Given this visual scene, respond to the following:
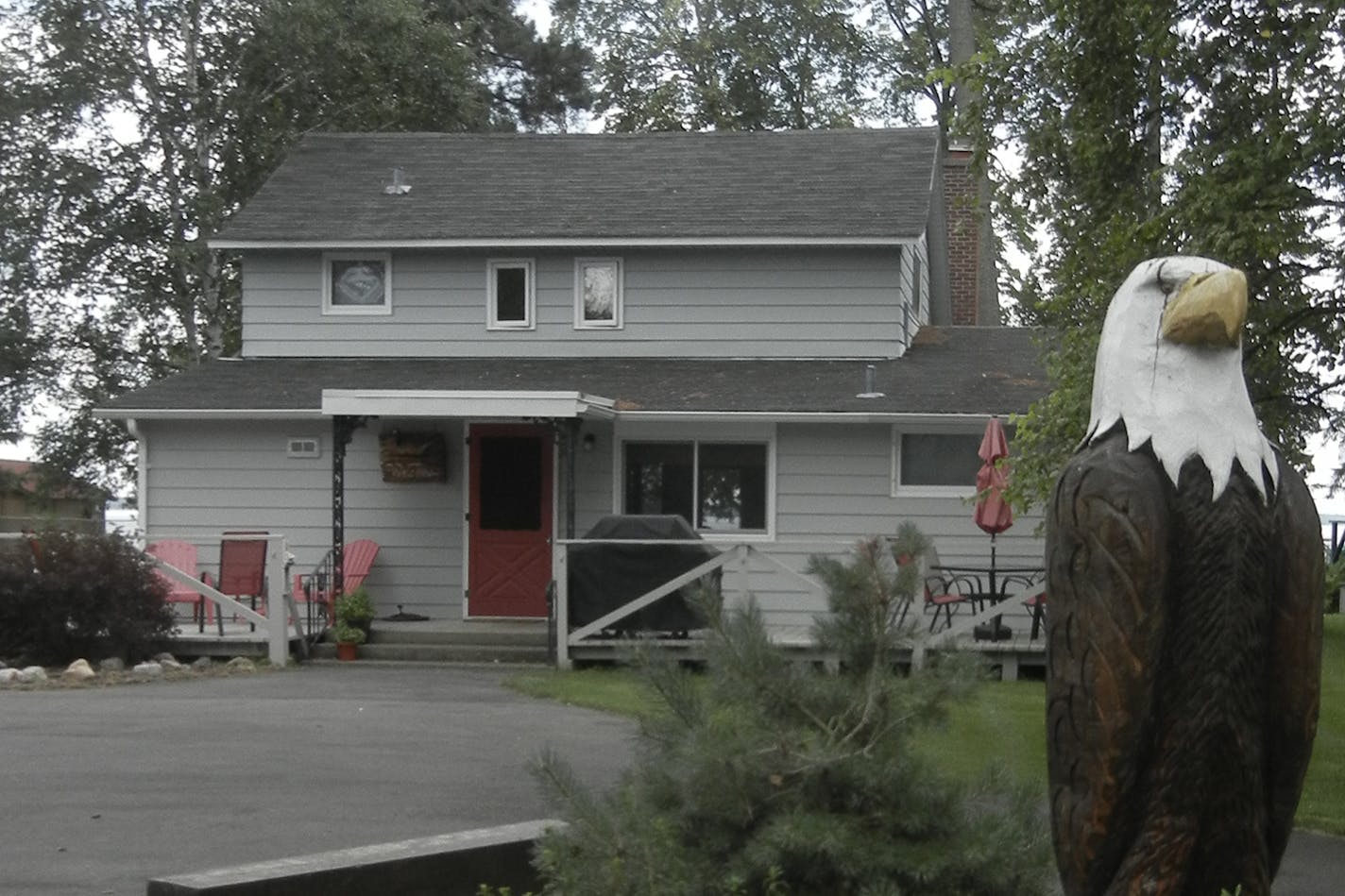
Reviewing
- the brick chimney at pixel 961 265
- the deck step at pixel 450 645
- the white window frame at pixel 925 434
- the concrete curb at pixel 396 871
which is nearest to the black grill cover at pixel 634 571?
the deck step at pixel 450 645

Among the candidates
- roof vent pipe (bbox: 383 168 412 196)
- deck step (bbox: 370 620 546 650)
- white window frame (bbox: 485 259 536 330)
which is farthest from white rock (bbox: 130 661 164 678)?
roof vent pipe (bbox: 383 168 412 196)

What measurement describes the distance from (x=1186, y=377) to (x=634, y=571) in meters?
13.6

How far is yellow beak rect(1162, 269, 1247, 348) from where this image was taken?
190 inches

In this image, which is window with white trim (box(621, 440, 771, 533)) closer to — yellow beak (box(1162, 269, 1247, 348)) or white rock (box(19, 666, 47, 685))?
white rock (box(19, 666, 47, 685))

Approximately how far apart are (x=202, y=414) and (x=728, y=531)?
5.65m

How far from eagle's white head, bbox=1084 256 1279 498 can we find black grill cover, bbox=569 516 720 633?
1308 cm

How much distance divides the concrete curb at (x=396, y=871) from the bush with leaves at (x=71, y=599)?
38.4 ft

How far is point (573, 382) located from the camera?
2094cm

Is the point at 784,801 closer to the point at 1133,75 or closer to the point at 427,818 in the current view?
the point at 427,818

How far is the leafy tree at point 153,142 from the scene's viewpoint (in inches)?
1109

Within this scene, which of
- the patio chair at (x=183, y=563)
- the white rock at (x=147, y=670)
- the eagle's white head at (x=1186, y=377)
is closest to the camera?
the eagle's white head at (x=1186, y=377)

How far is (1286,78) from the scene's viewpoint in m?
11.1

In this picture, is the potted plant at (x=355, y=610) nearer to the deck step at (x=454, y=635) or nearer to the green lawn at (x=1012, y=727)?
the deck step at (x=454, y=635)

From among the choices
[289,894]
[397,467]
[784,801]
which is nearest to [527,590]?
[397,467]
